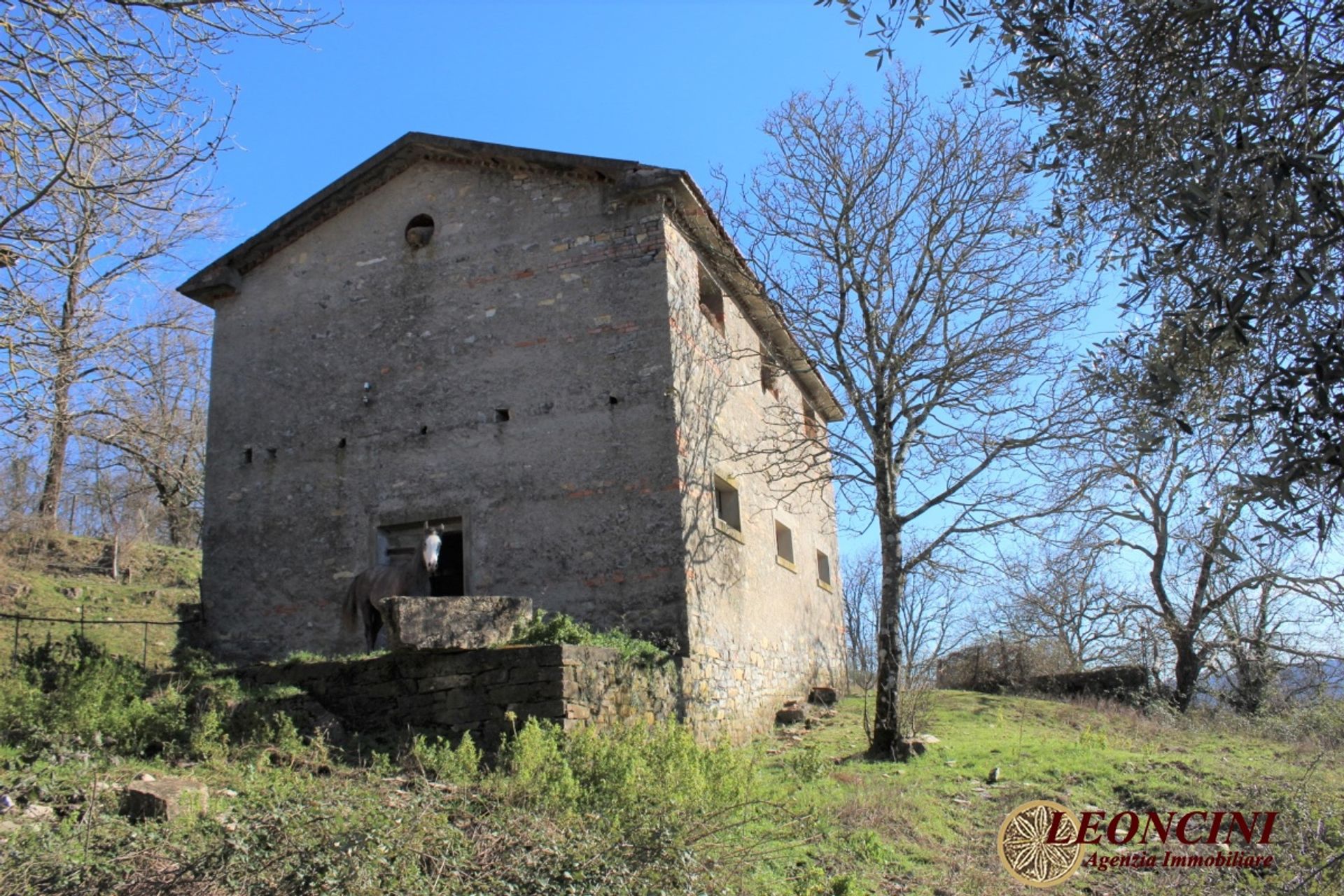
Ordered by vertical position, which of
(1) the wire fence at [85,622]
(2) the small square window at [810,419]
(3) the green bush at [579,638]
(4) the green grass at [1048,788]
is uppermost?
(2) the small square window at [810,419]

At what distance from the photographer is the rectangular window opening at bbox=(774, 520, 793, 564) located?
1561 centimetres

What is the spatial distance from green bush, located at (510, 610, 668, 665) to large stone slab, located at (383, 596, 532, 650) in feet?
0.62

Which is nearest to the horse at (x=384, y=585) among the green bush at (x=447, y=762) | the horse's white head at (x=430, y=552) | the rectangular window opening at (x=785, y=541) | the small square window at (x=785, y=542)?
the horse's white head at (x=430, y=552)

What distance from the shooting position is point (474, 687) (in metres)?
8.66

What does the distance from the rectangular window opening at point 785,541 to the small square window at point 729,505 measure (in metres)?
2.37

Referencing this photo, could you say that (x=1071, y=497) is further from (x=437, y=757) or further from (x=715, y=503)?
(x=437, y=757)

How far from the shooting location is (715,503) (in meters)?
12.2

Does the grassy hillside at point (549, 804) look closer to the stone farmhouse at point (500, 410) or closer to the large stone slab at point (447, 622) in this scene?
the large stone slab at point (447, 622)

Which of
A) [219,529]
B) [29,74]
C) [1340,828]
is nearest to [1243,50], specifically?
[1340,828]

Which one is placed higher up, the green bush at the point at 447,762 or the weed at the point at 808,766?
the green bush at the point at 447,762

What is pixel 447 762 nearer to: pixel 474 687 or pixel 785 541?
pixel 474 687

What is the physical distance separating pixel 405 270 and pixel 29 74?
7674 millimetres

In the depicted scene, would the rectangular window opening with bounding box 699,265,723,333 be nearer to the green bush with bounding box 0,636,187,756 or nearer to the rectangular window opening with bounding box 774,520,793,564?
the rectangular window opening with bounding box 774,520,793,564

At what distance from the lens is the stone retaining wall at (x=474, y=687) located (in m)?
8.41
